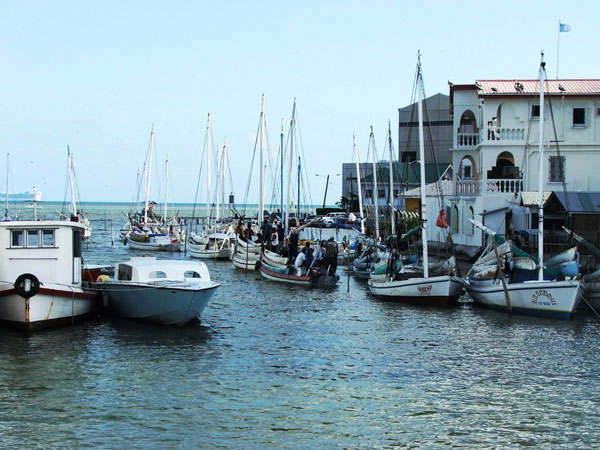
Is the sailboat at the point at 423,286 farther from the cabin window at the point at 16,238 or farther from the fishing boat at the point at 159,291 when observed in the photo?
the cabin window at the point at 16,238

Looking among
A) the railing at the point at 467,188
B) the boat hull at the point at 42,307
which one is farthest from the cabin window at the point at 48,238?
the railing at the point at 467,188

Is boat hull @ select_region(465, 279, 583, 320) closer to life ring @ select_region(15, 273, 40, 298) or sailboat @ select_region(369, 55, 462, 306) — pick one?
sailboat @ select_region(369, 55, 462, 306)

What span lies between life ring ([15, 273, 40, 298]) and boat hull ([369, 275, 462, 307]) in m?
14.7

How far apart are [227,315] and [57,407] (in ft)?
43.8

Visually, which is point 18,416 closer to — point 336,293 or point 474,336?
point 474,336

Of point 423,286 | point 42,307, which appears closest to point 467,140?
point 423,286

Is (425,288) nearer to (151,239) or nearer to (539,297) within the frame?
(539,297)

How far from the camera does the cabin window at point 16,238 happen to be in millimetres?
25303

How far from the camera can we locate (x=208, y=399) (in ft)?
56.6

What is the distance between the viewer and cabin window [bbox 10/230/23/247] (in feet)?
83.0

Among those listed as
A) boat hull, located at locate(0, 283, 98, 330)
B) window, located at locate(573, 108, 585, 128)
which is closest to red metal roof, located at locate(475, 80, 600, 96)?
window, located at locate(573, 108, 585, 128)

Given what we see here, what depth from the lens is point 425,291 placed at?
31766mm

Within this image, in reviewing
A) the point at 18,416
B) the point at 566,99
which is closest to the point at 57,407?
the point at 18,416

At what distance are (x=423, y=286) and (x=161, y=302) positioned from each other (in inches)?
440
